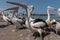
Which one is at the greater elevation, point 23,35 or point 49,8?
point 49,8

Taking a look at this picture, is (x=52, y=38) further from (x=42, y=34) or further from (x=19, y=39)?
(x=19, y=39)

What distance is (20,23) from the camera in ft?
40.8

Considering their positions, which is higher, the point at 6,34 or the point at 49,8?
the point at 49,8

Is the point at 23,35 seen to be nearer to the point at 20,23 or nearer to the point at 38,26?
the point at 38,26

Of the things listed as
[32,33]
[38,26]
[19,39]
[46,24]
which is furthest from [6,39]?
[46,24]

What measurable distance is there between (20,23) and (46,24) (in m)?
1.80

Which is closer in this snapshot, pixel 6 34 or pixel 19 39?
pixel 19 39

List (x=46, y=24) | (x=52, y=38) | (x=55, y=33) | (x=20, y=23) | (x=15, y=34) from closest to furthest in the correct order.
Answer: (x=52, y=38), (x=55, y=33), (x=15, y=34), (x=46, y=24), (x=20, y=23)

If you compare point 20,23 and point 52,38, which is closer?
point 52,38

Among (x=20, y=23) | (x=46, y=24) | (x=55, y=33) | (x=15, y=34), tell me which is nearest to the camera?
(x=55, y=33)

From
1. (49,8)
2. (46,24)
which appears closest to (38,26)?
(46,24)

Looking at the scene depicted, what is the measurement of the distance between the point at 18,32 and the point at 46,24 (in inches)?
65.7

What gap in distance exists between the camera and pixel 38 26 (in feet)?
35.6

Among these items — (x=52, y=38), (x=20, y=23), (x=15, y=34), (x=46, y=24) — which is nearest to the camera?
(x=52, y=38)
